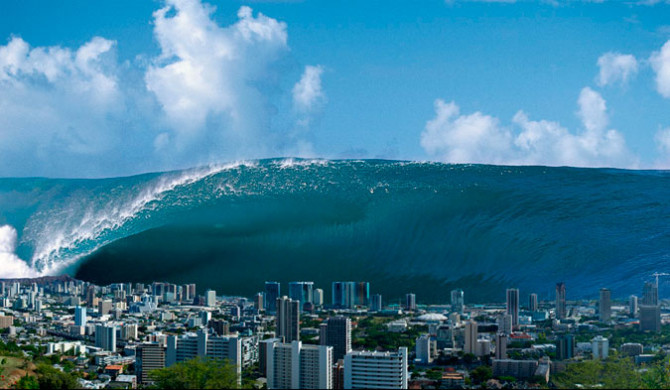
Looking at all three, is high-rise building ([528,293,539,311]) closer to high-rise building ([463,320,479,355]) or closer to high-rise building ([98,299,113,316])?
high-rise building ([463,320,479,355])

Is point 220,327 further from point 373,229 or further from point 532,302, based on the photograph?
point 532,302

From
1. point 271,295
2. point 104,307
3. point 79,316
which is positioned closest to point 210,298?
point 271,295

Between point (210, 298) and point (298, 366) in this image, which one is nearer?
point (298, 366)

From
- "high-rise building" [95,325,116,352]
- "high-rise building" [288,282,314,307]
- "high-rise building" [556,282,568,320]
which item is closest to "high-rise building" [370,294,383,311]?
"high-rise building" [288,282,314,307]

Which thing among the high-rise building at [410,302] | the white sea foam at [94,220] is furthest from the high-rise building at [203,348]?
the white sea foam at [94,220]

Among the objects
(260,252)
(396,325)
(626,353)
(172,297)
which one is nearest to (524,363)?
(626,353)

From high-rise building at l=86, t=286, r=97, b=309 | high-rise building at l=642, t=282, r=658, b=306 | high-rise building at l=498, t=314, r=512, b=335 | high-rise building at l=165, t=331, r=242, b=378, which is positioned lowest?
high-rise building at l=165, t=331, r=242, b=378

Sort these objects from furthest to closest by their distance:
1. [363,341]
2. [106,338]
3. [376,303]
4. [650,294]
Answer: [106,338] < [376,303] < [650,294] < [363,341]
